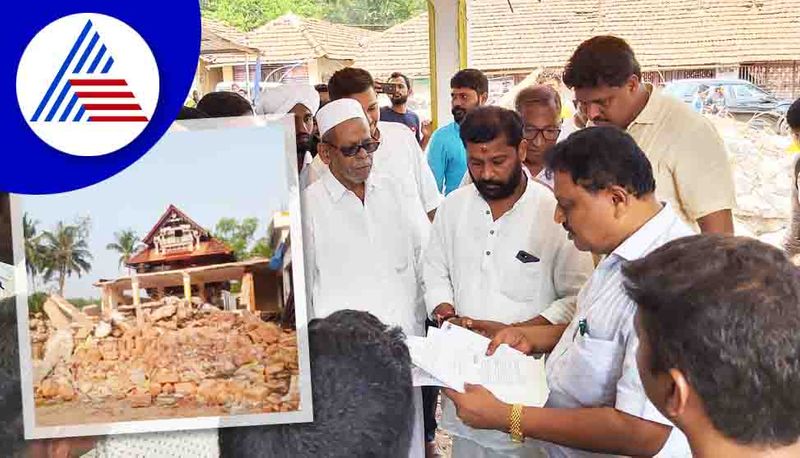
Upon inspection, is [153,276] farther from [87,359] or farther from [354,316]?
[354,316]

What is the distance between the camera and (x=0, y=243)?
125cm

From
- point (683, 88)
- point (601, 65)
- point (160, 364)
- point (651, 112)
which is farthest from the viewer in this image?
point (683, 88)

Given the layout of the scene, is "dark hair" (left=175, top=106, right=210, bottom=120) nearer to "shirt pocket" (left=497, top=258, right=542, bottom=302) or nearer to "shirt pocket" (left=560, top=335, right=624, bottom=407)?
"shirt pocket" (left=560, top=335, right=624, bottom=407)

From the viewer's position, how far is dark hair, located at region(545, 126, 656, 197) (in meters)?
1.38

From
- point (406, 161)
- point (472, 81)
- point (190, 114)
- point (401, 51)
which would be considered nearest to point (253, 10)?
point (190, 114)

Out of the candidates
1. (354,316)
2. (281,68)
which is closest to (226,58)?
(281,68)

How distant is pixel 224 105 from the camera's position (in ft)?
4.25

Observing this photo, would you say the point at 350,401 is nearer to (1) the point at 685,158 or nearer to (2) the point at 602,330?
(2) the point at 602,330

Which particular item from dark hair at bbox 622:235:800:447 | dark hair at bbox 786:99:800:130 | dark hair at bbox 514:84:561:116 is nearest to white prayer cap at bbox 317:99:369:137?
dark hair at bbox 514:84:561:116

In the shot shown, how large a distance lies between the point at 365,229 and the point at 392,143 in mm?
774

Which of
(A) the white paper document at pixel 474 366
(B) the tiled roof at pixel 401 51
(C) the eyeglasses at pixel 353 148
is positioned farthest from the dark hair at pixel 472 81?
(A) the white paper document at pixel 474 366

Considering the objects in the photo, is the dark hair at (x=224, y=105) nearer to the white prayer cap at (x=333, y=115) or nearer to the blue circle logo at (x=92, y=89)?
the blue circle logo at (x=92, y=89)

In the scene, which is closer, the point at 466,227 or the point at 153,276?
the point at 153,276

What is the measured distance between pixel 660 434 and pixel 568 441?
0.55 ft
